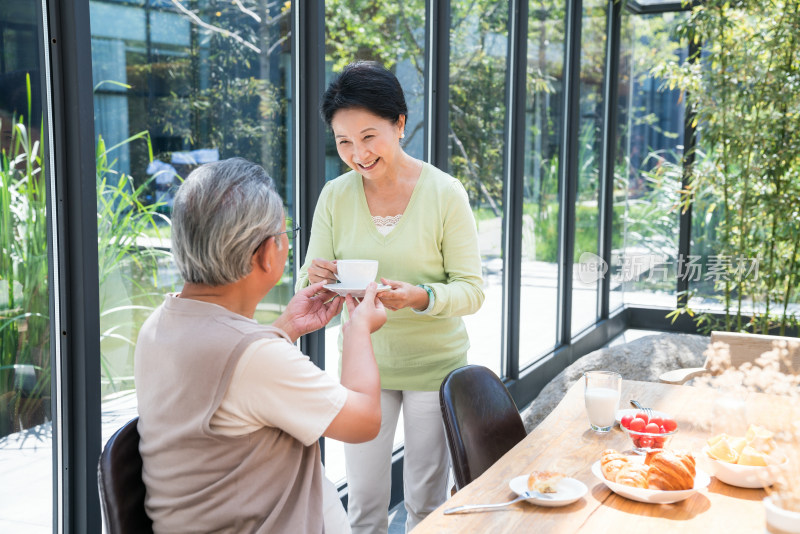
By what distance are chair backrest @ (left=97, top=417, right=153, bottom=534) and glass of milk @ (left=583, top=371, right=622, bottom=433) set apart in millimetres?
1047

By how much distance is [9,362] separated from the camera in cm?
178

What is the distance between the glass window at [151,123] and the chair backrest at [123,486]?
736 millimetres

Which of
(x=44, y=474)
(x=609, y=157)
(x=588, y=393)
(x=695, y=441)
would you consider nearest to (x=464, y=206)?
(x=588, y=393)

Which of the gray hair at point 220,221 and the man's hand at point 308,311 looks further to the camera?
the man's hand at point 308,311

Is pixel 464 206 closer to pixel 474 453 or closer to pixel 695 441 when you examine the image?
pixel 474 453

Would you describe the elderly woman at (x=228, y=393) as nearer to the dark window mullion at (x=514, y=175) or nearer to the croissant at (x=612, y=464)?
the croissant at (x=612, y=464)

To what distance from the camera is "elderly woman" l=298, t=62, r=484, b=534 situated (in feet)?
6.82

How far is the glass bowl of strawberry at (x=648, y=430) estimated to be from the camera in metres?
1.74

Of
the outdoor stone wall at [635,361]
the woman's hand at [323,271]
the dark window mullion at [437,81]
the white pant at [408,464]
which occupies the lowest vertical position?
the outdoor stone wall at [635,361]

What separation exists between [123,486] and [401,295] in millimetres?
776

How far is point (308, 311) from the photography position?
1.80 m

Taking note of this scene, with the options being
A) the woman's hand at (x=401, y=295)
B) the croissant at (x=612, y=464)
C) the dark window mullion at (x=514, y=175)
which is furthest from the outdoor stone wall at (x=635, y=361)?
the croissant at (x=612, y=464)

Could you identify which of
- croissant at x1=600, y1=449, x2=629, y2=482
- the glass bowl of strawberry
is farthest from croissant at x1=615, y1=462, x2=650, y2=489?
the glass bowl of strawberry

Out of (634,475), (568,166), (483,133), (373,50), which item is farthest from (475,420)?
(568,166)
